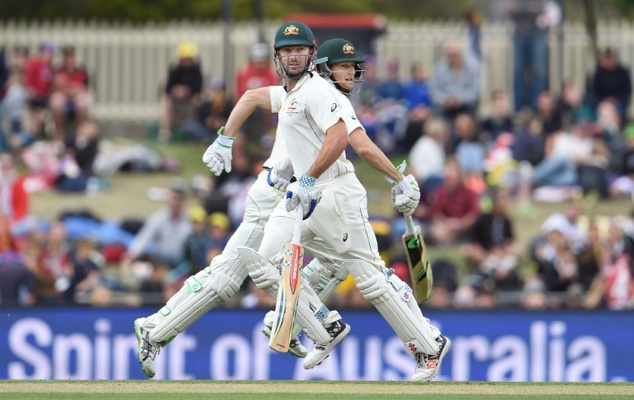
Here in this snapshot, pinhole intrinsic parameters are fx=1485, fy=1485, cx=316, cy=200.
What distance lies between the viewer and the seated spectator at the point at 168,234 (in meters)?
14.6

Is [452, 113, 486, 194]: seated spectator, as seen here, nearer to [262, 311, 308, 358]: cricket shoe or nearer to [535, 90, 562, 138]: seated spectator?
[535, 90, 562, 138]: seated spectator

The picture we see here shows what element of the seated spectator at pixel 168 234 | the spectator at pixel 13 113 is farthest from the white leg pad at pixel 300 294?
the spectator at pixel 13 113

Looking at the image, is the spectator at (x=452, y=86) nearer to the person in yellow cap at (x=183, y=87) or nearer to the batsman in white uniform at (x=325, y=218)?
the person in yellow cap at (x=183, y=87)

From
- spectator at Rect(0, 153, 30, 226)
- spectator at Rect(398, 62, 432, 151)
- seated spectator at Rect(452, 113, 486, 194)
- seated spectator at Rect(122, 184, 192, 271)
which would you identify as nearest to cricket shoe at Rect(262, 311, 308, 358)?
seated spectator at Rect(122, 184, 192, 271)

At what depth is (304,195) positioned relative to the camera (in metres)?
8.09

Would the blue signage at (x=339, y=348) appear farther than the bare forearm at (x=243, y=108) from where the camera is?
Yes

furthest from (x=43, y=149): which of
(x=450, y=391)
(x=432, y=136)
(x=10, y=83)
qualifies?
(x=450, y=391)

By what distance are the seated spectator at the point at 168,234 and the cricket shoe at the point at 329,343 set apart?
5964 millimetres

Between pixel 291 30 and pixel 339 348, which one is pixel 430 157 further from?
pixel 291 30

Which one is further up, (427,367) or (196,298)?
(196,298)

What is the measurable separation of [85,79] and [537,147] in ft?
19.3

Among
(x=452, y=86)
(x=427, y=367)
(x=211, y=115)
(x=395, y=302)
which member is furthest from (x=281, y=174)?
(x=211, y=115)

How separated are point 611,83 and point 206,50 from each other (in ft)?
18.5

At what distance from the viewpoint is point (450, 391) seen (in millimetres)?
7883
